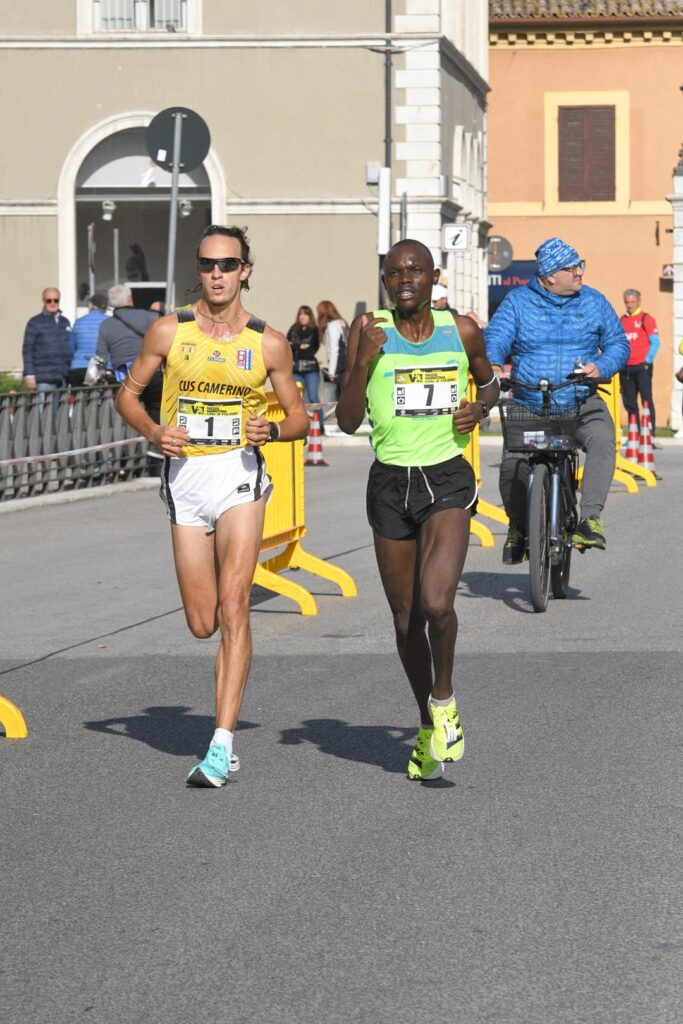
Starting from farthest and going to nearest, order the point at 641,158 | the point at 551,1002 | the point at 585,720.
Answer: the point at 641,158 < the point at 585,720 < the point at 551,1002

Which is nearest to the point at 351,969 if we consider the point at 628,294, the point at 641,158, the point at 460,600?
the point at 460,600

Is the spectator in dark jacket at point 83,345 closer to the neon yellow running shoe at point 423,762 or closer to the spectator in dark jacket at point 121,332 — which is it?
the spectator in dark jacket at point 121,332

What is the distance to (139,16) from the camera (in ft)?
123

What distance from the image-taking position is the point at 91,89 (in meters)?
37.2

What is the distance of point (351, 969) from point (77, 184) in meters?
33.3

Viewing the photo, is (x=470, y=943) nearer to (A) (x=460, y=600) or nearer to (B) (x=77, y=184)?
(A) (x=460, y=600)

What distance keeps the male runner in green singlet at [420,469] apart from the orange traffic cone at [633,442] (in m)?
15.8

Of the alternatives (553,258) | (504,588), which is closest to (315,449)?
(504,588)

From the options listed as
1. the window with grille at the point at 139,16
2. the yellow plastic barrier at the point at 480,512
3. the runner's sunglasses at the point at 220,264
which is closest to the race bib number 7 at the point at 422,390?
the runner's sunglasses at the point at 220,264

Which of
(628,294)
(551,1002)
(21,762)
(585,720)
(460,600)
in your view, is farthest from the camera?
(628,294)

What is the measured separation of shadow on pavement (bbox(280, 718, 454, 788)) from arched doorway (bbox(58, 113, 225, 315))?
29180 millimetres

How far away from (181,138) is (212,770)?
41.6 feet

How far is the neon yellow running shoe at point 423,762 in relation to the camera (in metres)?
7.49

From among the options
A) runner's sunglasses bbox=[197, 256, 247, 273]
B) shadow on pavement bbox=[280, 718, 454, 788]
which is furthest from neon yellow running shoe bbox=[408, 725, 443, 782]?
runner's sunglasses bbox=[197, 256, 247, 273]
